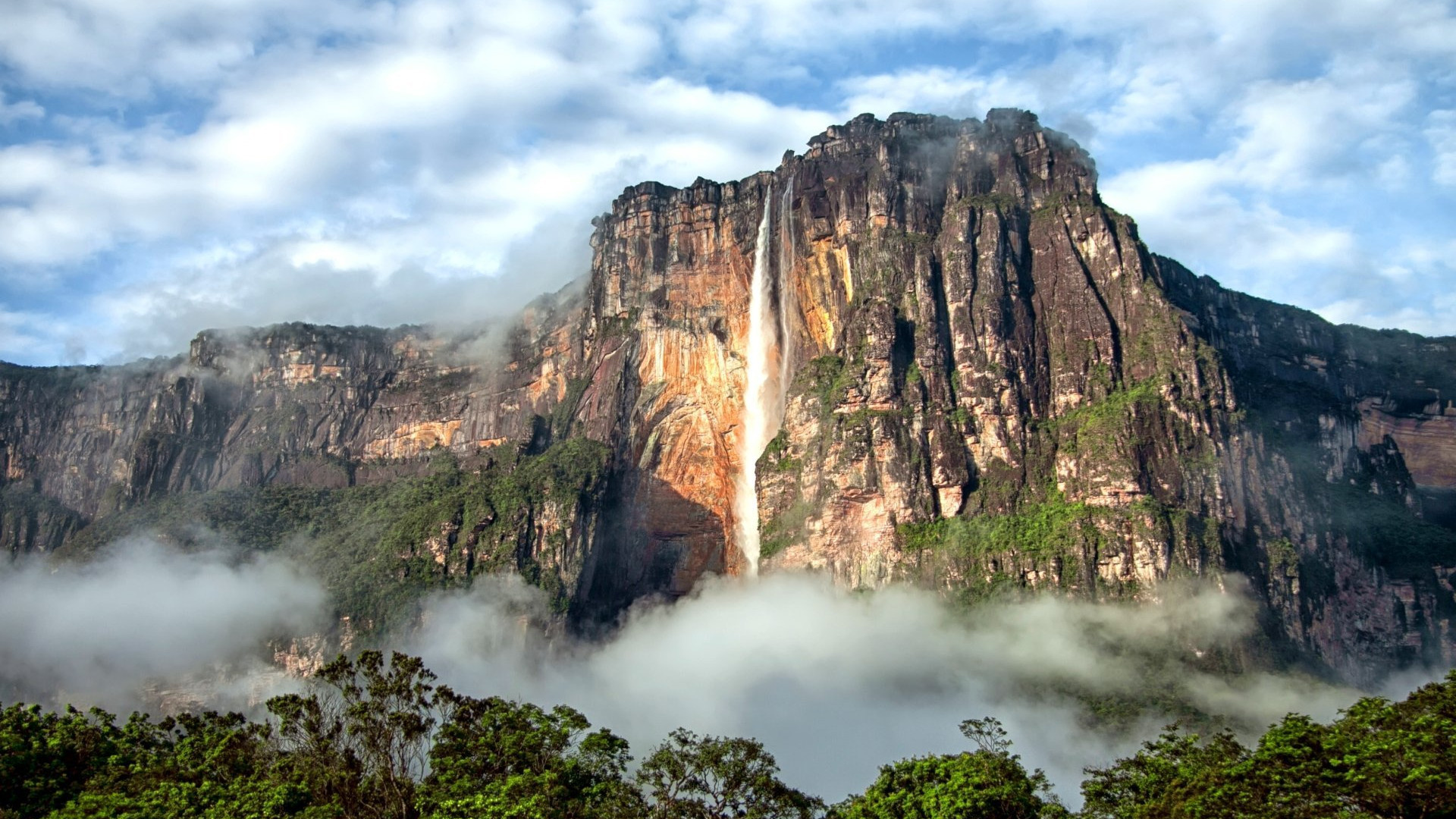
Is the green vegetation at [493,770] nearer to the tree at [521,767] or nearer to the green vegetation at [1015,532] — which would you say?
the tree at [521,767]

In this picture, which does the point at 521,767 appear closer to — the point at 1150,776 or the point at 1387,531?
the point at 1150,776

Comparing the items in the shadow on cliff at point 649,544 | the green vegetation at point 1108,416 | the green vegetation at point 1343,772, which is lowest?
the green vegetation at point 1343,772

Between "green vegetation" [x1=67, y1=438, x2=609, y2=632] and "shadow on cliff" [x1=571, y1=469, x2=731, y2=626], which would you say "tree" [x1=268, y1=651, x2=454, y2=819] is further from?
"shadow on cliff" [x1=571, y1=469, x2=731, y2=626]

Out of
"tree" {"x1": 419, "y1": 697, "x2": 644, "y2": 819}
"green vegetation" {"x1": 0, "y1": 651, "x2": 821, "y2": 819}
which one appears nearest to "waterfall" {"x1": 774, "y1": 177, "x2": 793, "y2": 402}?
→ "tree" {"x1": 419, "y1": 697, "x2": 644, "y2": 819}

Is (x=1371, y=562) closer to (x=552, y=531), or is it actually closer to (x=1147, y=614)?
(x=1147, y=614)

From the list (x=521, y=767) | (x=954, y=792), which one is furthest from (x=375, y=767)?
(x=954, y=792)

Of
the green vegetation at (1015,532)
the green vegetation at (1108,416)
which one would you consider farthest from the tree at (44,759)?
the green vegetation at (1108,416)
